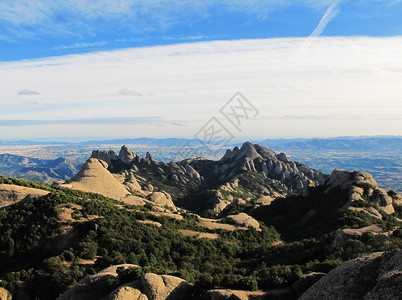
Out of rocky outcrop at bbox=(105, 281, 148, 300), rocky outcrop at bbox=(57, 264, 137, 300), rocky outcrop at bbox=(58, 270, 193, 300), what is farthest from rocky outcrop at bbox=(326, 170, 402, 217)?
rocky outcrop at bbox=(105, 281, 148, 300)

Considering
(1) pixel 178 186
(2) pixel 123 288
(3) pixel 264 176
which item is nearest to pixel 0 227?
(2) pixel 123 288

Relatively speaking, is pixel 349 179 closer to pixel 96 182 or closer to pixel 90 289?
pixel 96 182

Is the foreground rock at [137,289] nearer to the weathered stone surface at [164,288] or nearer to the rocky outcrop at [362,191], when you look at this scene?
the weathered stone surface at [164,288]

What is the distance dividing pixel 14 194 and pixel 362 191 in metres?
82.4

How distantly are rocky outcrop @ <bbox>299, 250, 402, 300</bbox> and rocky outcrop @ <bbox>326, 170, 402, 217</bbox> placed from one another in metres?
61.2

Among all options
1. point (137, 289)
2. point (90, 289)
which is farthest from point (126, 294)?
point (90, 289)

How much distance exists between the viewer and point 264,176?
200 metres

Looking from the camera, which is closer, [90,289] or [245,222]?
[90,289]

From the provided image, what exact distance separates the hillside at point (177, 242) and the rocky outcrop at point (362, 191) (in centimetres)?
27

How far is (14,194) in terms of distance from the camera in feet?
237

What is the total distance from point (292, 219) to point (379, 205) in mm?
21940

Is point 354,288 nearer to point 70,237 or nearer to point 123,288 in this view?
point 123,288

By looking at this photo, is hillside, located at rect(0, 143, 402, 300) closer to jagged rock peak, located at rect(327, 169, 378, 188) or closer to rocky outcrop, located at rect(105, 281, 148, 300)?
rocky outcrop, located at rect(105, 281, 148, 300)

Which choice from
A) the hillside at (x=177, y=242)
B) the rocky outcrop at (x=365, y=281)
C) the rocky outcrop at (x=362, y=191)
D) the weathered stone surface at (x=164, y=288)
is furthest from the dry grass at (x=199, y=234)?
the rocky outcrop at (x=365, y=281)
